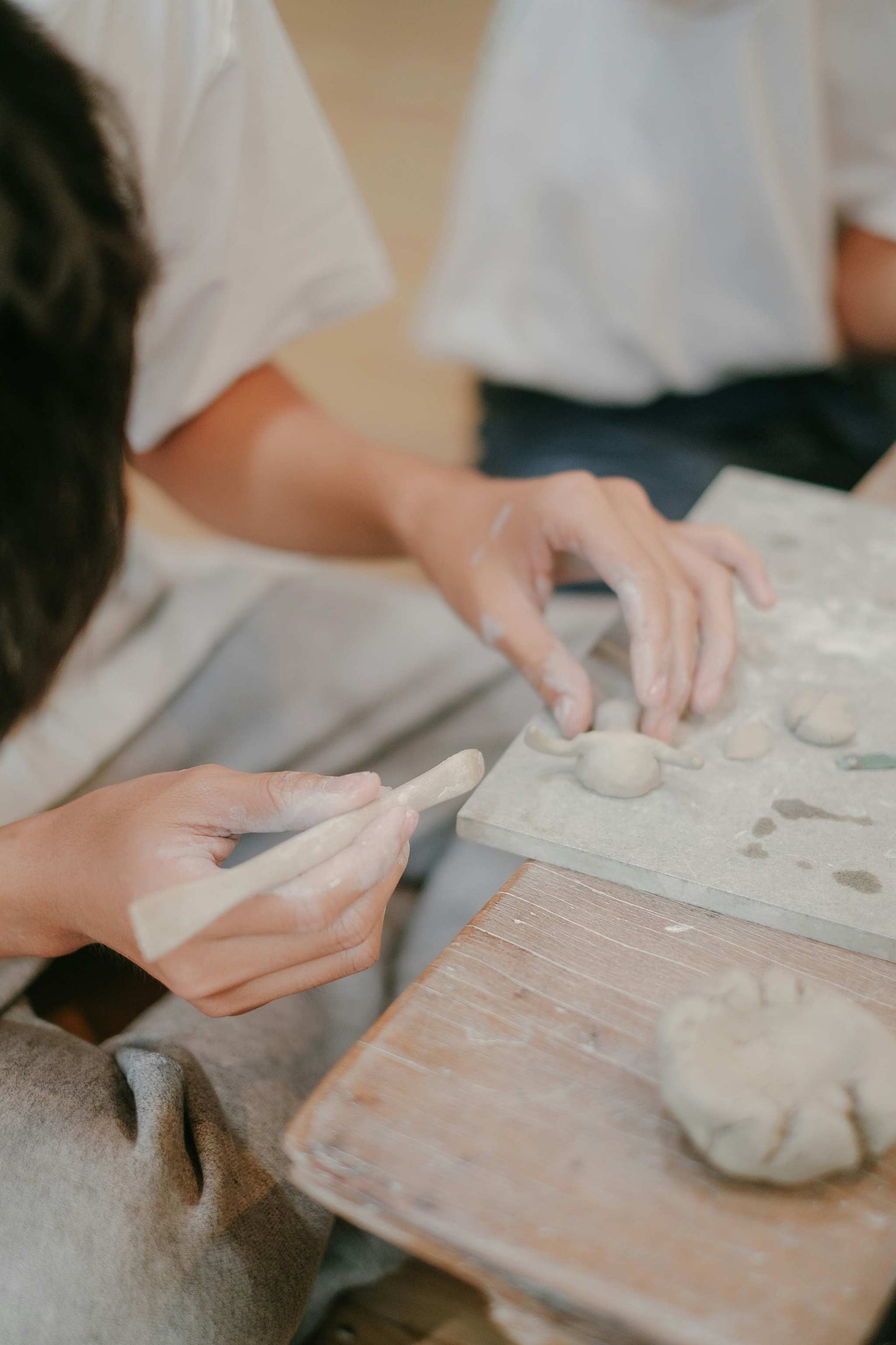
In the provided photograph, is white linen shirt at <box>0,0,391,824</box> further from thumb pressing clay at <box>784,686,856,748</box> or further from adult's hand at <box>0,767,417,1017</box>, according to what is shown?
thumb pressing clay at <box>784,686,856,748</box>

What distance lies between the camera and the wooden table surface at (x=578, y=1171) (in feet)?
1.16

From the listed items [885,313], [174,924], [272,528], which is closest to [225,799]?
[174,924]

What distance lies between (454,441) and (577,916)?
1470 millimetres

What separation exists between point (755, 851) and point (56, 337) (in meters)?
0.39

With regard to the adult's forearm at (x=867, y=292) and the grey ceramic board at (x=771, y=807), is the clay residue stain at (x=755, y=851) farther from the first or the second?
the adult's forearm at (x=867, y=292)

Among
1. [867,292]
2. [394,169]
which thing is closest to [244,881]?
[867,292]

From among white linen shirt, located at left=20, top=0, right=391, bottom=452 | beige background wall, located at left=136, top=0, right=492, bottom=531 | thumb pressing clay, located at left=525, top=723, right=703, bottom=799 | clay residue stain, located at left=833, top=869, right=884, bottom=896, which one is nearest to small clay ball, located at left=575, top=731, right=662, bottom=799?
thumb pressing clay, located at left=525, top=723, right=703, bottom=799

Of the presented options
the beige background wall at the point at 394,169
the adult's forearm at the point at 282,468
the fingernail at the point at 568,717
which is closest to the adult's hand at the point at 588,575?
the fingernail at the point at 568,717

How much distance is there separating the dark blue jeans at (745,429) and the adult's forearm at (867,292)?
32mm

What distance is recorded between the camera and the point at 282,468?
0.87 metres

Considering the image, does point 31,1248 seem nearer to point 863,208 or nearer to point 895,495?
point 895,495

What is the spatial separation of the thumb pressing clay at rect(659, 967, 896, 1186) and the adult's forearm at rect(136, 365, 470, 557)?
1.67 ft

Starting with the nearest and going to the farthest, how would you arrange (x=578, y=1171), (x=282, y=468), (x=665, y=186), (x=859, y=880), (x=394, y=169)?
(x=578, y=1171) < (x=859, y=880) < (x=282, y=468) < (x=665, y=186) < (x=394, y=169)

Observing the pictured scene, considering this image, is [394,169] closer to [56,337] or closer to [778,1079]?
[56,337]
